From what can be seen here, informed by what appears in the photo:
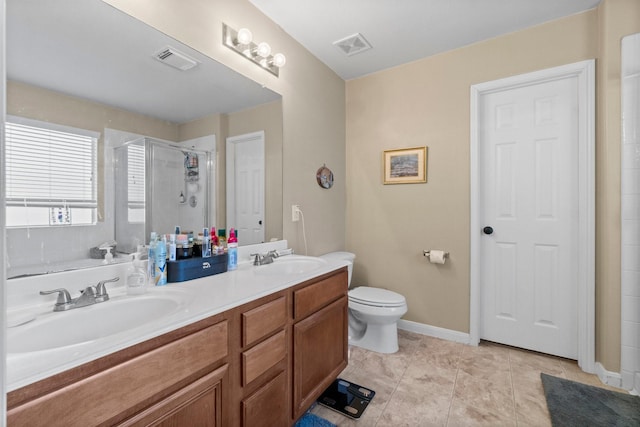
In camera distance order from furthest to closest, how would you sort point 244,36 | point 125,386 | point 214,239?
point 244,36 → point 214,239 → point 125,386

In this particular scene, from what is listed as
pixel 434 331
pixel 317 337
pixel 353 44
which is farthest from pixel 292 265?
pixel 353 44

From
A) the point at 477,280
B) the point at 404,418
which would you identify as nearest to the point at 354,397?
the point at 404,418

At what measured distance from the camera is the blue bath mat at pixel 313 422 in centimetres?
144

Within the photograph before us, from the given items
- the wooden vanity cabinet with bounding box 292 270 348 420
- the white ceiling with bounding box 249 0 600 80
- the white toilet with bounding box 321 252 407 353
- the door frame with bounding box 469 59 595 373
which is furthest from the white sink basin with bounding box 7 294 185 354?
the door frame with bounding box 469 59 595 373

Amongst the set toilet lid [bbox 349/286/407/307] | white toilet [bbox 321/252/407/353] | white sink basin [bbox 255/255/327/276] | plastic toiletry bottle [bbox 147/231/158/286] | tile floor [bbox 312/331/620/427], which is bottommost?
tile floor [bbox 312/331/620/427]

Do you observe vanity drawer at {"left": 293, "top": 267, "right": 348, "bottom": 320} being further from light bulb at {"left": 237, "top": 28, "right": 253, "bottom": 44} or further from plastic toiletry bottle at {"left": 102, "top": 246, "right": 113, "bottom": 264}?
light bulb at {"left": 237, "top": 28, "right": 253, "bottom": 44}

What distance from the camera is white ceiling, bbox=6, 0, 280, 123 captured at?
100cm

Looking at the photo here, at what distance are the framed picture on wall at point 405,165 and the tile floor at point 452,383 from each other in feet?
4.61

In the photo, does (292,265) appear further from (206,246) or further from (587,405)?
(587,405)

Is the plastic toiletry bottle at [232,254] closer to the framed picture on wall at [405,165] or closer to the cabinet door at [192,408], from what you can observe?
the cabinet door at [192,408]

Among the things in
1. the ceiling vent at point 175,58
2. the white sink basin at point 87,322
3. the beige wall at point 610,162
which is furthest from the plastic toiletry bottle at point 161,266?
the beige wall at point 610,162

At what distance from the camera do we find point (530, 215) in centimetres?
217

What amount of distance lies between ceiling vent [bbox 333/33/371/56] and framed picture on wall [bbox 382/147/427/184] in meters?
Result: 0.90

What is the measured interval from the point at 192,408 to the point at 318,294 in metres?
0.75
